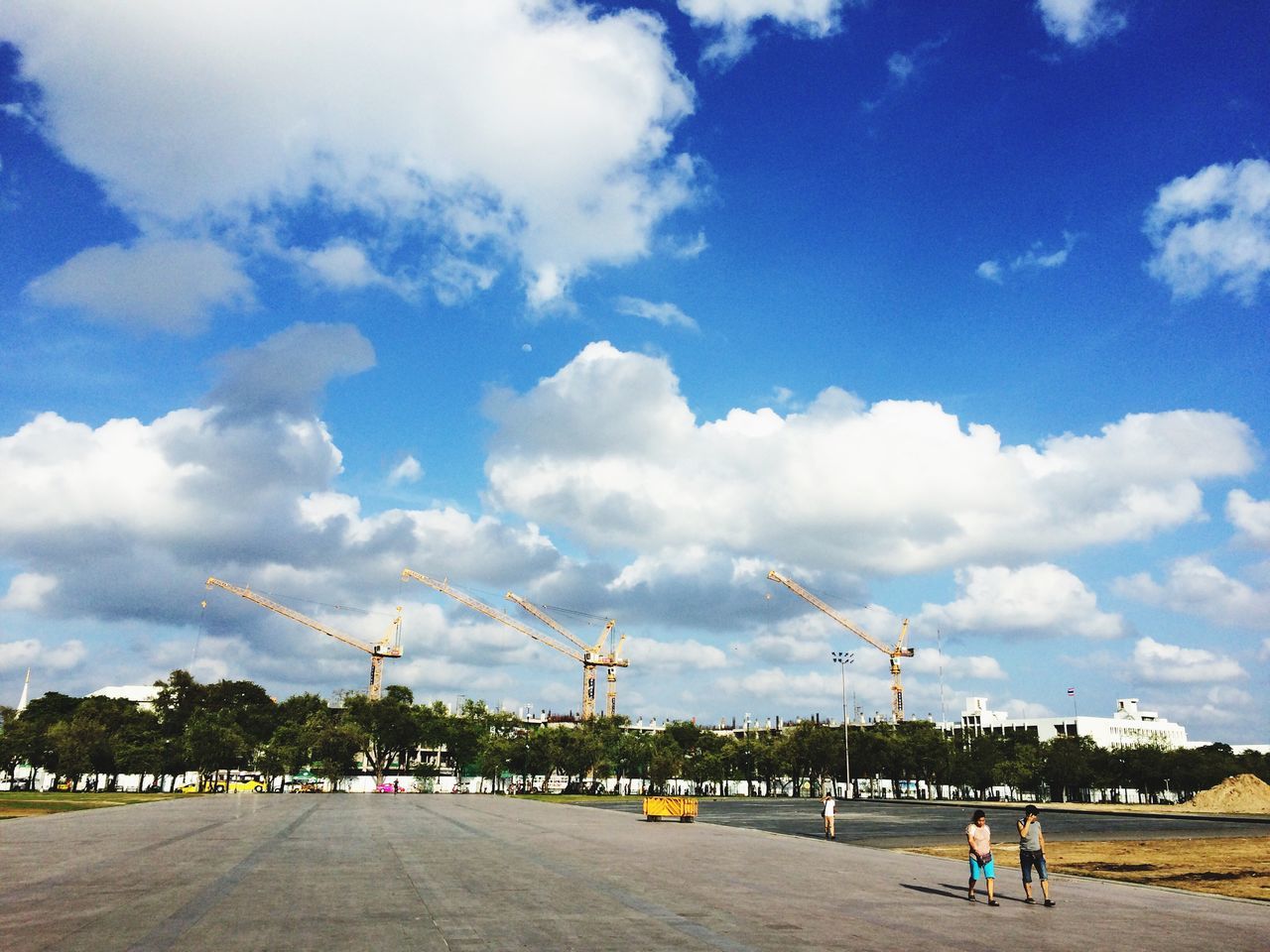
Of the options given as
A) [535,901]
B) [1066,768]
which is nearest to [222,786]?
[1066,768]

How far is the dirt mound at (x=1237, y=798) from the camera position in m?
92.4

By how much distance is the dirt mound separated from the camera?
303 ft

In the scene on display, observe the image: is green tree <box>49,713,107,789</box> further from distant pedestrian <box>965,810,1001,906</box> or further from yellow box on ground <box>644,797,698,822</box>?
distant pedestrian <box>965,810,1001,906</box>

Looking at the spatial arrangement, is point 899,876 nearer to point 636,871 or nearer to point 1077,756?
point 636,871

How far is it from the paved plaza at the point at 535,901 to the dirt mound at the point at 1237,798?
80914 mm

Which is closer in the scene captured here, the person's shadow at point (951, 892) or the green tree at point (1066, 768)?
the person's shadow at point (951, 892)

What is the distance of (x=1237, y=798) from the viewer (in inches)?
3711

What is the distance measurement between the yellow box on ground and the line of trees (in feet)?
195

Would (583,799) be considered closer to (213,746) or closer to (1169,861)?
(213,746)

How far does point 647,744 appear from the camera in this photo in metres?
135

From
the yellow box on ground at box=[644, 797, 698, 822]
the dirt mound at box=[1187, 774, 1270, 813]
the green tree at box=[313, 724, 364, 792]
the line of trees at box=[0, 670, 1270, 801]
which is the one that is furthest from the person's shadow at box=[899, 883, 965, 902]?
the green tree at box=[313, 724, 364, 792]

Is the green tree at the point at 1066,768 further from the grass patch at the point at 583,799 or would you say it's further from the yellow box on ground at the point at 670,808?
the yellow box on ground at the point at 670,808

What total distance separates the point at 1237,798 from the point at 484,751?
93.8m

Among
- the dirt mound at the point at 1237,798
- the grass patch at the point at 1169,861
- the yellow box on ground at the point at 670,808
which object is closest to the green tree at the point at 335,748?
the yellow box on ground at the point at 670,808
